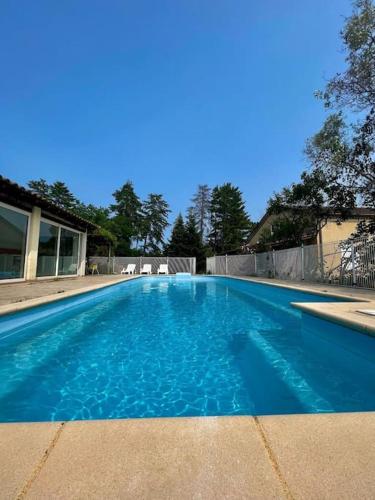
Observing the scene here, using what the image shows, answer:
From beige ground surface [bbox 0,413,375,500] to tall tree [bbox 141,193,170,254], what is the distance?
36.9m

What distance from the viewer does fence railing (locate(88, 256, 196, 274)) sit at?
65.3ft

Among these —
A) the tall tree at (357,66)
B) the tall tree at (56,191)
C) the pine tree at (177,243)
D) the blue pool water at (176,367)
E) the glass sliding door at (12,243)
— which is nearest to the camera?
the blue pool water at (176,367)

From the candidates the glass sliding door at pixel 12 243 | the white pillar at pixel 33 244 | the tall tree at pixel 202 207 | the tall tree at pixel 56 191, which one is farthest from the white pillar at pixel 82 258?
the tall tree at pixel 202 207

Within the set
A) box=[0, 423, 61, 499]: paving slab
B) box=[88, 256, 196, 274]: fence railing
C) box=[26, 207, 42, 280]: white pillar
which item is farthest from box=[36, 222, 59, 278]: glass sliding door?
box=[0, 423, 61, 499]: paving slab

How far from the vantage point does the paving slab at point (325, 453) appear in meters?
1.03

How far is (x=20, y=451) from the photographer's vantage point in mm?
1253

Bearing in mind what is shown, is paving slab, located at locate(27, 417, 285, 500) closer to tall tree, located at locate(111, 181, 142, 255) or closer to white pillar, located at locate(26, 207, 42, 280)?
white pillar, located at locate(26, 207, 42, 280)

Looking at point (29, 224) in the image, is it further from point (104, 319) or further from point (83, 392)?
point (83, 392)

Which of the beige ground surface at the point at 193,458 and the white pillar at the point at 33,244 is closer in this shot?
the beige ground surface at the point at 193,458

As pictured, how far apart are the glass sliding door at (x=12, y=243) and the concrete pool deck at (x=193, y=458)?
8483 mm

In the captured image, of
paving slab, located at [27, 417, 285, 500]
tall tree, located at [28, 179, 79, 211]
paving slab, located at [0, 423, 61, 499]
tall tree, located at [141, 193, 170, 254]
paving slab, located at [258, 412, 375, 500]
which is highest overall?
→ tall tree, located at [28, 179, 79, 211]

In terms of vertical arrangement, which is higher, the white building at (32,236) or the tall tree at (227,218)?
the tall tree at (227,218)

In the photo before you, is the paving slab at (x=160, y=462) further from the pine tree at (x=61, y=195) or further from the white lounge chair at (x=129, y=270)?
the pine tree at (x=61, y=195)

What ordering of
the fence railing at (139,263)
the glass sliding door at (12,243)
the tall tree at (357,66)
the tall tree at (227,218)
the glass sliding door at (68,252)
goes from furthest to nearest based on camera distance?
the tall tree at (227,218) → the fence railing at (139,263) → the glass sliding door at (68,252) → the tall tree at (357,66) → the glass sliding door at (12,243)
